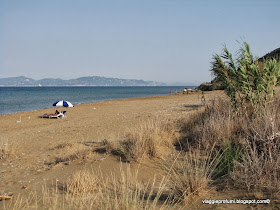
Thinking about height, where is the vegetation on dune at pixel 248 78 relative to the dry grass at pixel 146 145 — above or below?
above

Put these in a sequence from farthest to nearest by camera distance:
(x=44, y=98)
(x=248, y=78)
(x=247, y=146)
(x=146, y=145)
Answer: (x=44, y=98) → (x=248, y=78) → (x=146, y=145) → (x=247, y=146)

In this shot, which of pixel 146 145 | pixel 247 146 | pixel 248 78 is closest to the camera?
pixel 247 146

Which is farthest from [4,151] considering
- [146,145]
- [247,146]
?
[247,146]

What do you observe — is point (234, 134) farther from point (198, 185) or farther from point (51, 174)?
point (51, 174)

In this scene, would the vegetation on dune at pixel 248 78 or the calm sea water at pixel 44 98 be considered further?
the calm sea water at pixel 44 98

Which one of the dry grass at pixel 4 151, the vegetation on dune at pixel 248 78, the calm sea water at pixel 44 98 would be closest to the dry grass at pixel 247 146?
the vegetation on dune at pixel 248 78

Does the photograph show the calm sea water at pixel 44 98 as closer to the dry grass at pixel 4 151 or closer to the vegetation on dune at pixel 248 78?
the dry grass at pixel 4 151

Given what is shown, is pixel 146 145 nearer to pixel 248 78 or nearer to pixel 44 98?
pixel 248 78

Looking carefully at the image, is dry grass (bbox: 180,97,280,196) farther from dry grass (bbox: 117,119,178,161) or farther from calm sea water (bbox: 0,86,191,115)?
calm sea water (bbox: 0,86,191,115)

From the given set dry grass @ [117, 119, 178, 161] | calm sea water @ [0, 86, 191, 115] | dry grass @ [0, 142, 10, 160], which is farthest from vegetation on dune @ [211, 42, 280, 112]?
calm sea water @ [0, 86, 191, 115]

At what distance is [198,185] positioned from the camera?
452 cm

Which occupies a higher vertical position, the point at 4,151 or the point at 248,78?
the point at 248,78

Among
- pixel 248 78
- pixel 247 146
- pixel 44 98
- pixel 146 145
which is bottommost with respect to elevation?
pixel 44 98

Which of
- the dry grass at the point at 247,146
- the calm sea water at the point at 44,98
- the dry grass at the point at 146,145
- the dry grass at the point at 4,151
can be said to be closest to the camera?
the dry grass at the point at 247,146
